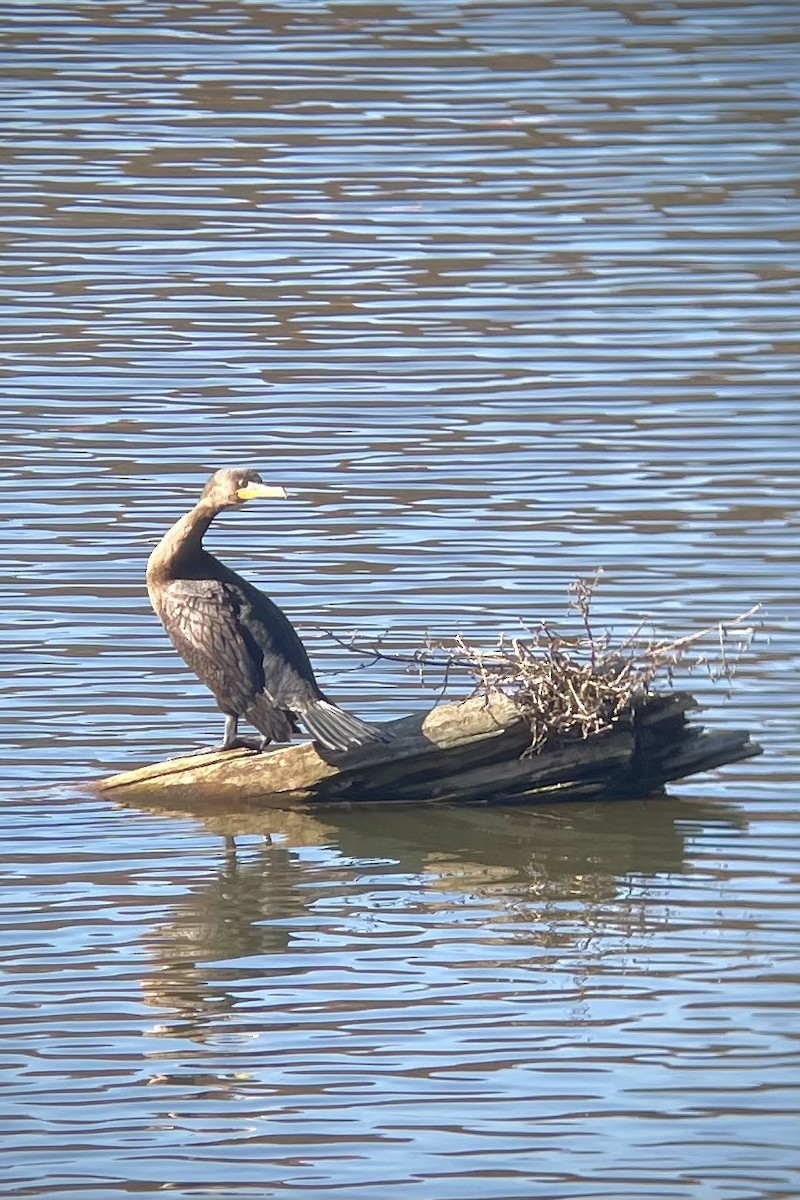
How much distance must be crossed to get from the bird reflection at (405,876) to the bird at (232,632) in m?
0.36

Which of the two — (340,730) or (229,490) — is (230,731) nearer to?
(340,730)

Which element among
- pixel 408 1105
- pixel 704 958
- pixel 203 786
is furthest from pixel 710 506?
pixel 408 1105

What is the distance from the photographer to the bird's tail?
787 centimetres

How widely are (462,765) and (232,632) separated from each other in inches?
35.2

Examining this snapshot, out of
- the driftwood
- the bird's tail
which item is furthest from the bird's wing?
the bird's tail

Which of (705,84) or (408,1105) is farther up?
(705,84)

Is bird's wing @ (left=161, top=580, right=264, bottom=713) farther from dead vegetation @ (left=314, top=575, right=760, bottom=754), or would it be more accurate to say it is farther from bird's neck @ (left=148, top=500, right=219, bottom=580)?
dead vegetation @ (left=314, top=575, right=760, bottom=754)

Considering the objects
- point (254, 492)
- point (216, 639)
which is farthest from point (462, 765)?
point (254, 492)

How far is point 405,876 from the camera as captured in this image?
769 cm

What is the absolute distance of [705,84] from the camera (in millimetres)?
17797

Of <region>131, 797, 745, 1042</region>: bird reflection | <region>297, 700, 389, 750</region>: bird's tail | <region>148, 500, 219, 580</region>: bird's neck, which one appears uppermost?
<region>148, 500, 219, 580</region>: bird's neck

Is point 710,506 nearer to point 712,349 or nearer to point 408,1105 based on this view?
point 712,349

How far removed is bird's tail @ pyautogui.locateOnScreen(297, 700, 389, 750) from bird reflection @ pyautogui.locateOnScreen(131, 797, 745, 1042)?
350 millimetres

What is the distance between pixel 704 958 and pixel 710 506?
4.52 meters
